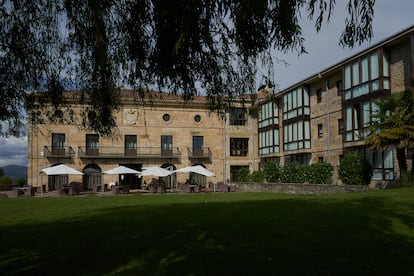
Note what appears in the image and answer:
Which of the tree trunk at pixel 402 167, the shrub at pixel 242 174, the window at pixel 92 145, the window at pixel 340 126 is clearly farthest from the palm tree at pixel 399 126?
the window at pixel 92 145

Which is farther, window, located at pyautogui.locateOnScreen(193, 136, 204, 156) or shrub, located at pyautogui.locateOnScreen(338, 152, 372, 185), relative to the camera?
window, located at pyautogui.locateOnScreen(193, 136, 204, 156)

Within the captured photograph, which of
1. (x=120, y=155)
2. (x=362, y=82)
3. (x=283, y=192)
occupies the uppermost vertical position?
(x=362, y=82)

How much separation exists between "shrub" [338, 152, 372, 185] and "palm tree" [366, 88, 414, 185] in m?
2.66

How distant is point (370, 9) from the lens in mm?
3619

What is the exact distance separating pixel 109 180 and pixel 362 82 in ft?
75.0

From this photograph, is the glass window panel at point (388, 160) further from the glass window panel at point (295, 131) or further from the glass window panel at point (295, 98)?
the glass window panel at point (295, 98)

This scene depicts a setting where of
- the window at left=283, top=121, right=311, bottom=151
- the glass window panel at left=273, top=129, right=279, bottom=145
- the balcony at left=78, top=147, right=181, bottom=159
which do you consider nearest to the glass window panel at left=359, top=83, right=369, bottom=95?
the window at left=283, top=121, right=311, bottom=151

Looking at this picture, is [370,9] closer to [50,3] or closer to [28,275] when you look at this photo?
[50,3]

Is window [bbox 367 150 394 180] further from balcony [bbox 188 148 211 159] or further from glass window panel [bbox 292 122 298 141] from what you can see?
balcony [bbox 188 148 211 159]

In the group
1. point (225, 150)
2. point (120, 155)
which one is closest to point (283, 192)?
point (225, 150)

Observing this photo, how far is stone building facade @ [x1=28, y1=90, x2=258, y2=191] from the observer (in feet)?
115

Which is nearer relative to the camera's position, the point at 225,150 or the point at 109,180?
the point at 109,180

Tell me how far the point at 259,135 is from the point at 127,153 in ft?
40.1

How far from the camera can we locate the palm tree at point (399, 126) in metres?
17.2
